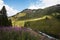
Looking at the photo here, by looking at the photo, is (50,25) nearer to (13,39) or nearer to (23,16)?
(23,16)

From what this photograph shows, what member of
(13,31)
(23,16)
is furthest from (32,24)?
(13,31)

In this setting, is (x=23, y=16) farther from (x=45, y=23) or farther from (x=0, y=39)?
(x=0, y=39)

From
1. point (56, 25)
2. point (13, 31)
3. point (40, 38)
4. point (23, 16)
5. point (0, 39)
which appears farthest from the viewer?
point (23, 16)

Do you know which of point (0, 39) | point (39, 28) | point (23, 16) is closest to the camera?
point (0, 39)

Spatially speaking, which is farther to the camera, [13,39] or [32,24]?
[32,24]

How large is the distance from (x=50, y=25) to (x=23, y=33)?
1608 centimetres

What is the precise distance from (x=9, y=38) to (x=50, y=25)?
1669cm

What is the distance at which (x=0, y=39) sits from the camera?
8.32 m

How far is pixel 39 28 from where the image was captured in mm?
26406

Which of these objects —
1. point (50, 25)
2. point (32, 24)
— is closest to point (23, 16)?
point (32, 24)

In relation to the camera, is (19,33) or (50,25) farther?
(50,25)

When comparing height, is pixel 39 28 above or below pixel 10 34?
below

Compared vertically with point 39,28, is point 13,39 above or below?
above

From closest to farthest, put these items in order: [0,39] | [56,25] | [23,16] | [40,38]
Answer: [0,39], [40,38], [56,25], [23,16]
